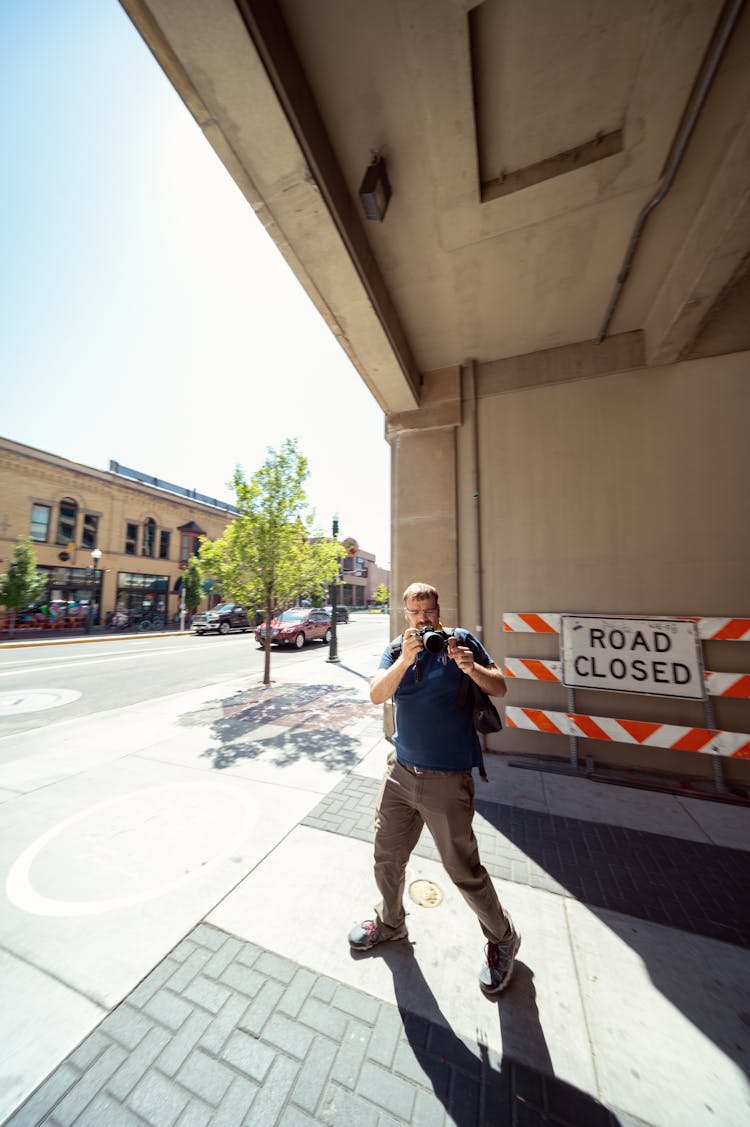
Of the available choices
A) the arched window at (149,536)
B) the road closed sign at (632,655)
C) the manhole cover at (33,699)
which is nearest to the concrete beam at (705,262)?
the road closed sign at (632,655)

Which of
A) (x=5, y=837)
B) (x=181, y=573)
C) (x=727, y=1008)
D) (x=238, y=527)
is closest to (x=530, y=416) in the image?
(x=727, y=1008)

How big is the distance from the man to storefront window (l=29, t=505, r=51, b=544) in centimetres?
3030

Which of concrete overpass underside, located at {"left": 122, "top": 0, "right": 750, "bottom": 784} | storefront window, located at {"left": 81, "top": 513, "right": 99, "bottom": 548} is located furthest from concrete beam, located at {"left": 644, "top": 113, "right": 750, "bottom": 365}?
storefront window, located at {"left": 81, "top": 513, "right": 99, "bottom": 548}

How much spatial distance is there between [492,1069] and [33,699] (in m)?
9.46

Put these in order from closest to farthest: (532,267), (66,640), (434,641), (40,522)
Result: (434,641) → (532,267) → (66,640) → (40,522)

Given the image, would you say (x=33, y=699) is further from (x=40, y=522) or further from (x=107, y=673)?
(x=40, y=522)

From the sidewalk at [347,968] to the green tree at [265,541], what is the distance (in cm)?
522

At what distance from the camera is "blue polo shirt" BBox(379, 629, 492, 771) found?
6.52ft

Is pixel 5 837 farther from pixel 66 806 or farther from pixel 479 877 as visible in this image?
pixel 479 877

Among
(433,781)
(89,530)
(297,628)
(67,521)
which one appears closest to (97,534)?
(89,530)

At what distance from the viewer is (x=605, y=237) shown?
3.62 m

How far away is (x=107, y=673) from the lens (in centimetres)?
1064

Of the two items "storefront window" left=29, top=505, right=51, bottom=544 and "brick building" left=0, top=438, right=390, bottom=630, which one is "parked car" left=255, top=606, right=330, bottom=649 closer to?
"brick building" left=0, top=438, right=390, bottom=630

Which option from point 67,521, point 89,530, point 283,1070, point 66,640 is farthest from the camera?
point 89,530
